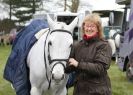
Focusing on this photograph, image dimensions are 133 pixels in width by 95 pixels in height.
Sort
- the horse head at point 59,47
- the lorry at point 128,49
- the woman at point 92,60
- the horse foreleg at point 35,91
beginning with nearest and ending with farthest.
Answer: the woman at point 92,60, the horse head at point 59,47, the horse foreleg at point 35,91, the lorry at point 128,49

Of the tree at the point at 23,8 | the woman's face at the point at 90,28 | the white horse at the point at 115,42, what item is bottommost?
the tree at the point at 23,8

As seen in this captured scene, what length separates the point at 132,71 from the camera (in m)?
13.2

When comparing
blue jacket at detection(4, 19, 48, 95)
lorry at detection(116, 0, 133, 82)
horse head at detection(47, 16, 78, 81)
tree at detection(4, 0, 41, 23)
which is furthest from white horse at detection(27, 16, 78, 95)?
tree at detection(4, 0, 41, 23)

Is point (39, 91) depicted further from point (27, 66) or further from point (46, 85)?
point (27, 66)

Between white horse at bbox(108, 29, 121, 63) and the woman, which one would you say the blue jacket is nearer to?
white horse at bbox(108, 29, 121, 63)

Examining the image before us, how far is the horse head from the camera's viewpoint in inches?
212

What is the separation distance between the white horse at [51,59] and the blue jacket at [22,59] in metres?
0.17

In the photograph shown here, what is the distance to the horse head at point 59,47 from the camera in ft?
17.7

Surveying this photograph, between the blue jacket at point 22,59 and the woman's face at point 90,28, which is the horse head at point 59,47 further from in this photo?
the blue jacket at point 22,59

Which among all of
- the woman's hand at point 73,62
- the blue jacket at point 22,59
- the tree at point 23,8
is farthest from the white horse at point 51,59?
the tree at point 23,8

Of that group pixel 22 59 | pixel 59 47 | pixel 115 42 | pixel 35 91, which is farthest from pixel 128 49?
pixel 59 47

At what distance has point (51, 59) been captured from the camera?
5.61 metres

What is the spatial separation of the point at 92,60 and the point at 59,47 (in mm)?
713

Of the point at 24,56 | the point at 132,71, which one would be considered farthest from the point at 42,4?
the point at 24,56
